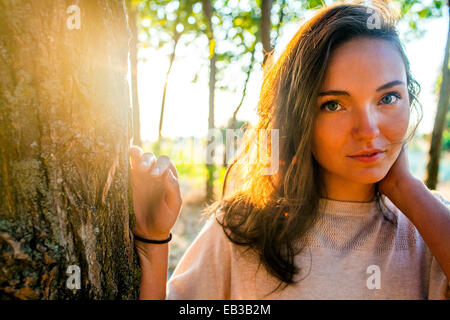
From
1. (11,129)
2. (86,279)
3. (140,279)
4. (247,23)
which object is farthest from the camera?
(247,23)

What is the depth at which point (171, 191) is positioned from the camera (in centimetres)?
142

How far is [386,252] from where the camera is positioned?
→ 158cm

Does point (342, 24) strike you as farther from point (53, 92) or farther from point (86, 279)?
point (86, 279)

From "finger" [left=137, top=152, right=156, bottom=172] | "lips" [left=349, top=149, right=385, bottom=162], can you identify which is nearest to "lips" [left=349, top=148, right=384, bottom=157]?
"lips" [left=349, top=149, right=385, bottom=162]

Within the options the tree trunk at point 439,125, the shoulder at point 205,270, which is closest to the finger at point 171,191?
the shoulder at point 205,270

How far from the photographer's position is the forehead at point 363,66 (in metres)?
1.44

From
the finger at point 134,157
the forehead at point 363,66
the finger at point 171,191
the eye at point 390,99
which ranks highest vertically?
the forehead at point 363,66

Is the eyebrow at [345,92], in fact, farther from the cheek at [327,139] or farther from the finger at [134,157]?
the finger at [134,157]

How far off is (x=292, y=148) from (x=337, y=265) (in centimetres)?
62

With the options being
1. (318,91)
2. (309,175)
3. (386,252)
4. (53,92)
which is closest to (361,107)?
(318,91)

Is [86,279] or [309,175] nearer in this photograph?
[86,279]

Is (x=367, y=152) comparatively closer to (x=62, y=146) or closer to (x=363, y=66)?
(x=363, y=66)

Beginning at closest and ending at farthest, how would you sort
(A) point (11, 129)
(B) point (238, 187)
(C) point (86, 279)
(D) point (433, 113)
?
(A) point (11, 129) → (C) point (86, 279) → (B) point (238, 187) → (D) point (433, 113)
